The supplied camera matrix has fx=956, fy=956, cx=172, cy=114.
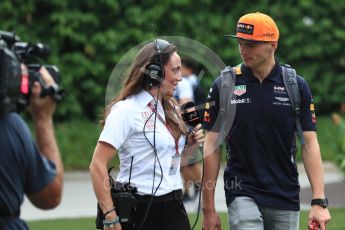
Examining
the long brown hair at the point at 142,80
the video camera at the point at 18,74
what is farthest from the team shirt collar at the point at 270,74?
the video camera at the point at 18,74

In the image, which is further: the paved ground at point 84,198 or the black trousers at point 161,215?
the paved ground at point 84,198

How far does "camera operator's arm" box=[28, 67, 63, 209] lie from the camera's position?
13.6 ft

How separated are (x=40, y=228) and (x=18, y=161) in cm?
651

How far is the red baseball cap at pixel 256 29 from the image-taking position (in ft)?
19.4

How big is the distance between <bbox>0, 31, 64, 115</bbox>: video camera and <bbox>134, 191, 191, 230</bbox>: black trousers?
61.7 inches

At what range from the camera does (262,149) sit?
5.86 m

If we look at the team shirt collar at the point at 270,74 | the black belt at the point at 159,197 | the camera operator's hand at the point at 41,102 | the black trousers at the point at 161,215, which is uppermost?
the team shirt collar at the point at 270,74

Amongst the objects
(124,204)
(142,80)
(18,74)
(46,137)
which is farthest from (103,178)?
(18,74)

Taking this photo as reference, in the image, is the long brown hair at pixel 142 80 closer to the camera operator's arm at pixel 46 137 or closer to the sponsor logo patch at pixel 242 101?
the sponsor logo patch at pixel 242 101

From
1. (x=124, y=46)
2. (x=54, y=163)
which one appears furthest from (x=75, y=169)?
(x=54, y=163)

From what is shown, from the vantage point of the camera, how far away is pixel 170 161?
5637 millimetres

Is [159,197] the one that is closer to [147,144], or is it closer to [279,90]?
[147,144]

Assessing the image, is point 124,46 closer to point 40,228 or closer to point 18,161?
point 40,228

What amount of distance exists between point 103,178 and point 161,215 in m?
0.44
